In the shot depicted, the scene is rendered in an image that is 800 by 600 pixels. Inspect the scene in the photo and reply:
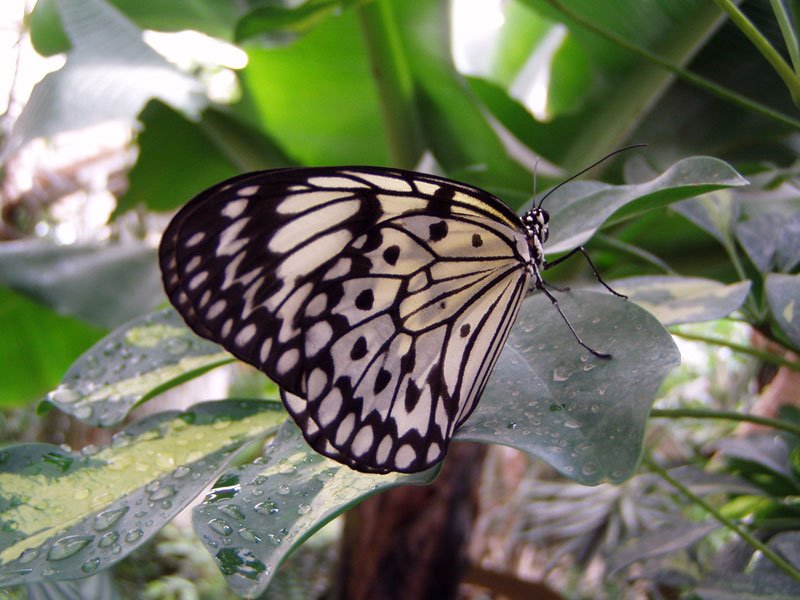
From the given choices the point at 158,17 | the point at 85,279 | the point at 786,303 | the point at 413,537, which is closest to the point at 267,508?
the point at 786,303

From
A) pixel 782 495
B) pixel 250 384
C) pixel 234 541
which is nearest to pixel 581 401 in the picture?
pixel 234 541

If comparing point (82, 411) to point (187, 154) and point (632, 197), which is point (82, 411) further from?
point (187, 154)

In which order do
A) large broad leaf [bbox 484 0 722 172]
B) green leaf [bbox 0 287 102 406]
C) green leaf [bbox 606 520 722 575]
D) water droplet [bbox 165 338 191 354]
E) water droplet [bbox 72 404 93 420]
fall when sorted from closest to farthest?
water droplet [bbox 72 404 93 420]
water droplet [bbox 165 338 191 354]
green leaf [bbox 606 520 722 575]
large broad leaf [bbox 484 0 722 172]
green leaf [bbox 0 287 102 406]

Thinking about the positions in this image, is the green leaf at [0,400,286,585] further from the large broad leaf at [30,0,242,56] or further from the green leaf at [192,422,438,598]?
the large broad leaf at [30,0,242,56]

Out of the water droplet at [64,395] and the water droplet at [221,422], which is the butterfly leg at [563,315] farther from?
the water droplet at [64,395]

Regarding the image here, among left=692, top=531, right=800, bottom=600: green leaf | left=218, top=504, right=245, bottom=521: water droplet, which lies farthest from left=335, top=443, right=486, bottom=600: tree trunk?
left=218, top=504, right=245, bottom=521: water droplet

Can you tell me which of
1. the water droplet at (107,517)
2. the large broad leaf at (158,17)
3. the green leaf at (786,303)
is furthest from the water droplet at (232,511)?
the large broad leaf at (158,17)
